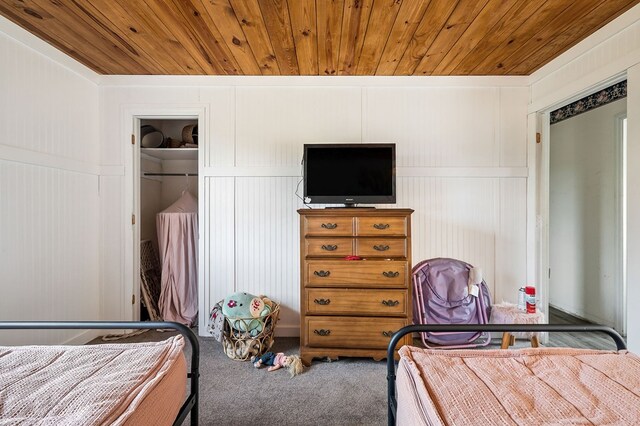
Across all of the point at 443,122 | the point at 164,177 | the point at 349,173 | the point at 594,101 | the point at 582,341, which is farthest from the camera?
the point at 164,177

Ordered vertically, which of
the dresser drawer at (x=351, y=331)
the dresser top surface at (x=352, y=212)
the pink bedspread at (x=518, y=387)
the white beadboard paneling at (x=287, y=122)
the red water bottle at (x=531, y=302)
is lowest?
the dresser drawer at (x=351, y=331)

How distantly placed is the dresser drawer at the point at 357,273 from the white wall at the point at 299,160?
23.3 inches

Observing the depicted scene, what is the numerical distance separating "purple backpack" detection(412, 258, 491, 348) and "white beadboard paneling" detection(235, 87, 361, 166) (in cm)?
140

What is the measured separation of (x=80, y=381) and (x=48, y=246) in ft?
6.21

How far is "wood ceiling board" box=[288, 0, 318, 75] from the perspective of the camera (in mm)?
1760

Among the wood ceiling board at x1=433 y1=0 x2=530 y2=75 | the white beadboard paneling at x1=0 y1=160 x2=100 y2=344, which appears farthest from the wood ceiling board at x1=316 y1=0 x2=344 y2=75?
the white beadboard paneling at x1=0 y1=160 x2=100 y2=344

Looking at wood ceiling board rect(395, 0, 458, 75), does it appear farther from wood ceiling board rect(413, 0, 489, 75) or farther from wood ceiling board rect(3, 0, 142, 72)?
wood ceiling board rect(3, 0, 142, 72)

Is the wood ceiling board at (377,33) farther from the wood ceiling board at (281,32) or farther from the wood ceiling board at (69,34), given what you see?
the wood ceiling board at (69,34)

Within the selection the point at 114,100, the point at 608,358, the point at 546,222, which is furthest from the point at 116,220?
the point at 546,222

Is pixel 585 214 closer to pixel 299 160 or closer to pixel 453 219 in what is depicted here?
pixel 453 219

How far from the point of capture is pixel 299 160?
2.71 m

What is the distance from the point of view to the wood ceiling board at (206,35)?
178 cm

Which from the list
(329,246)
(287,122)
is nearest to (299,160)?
(287,122)

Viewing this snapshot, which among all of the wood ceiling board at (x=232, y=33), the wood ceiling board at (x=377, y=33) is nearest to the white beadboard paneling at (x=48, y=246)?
the wood ceiling board at (x=232, y=33)
